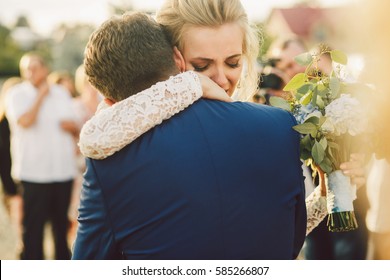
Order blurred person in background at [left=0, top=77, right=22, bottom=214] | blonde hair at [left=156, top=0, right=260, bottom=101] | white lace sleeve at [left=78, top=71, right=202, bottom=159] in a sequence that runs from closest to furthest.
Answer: white lace sleeve at [left=78, top=71, right=202, bottom=159], blonde hair at [left=156, top=0, right=260, bottom=101], blurred person in background at [left=0, top=77, right=22, bottom=214]

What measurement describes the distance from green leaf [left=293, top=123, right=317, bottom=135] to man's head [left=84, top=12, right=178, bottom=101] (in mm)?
443

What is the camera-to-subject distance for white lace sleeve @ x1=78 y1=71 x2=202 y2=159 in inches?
62.6

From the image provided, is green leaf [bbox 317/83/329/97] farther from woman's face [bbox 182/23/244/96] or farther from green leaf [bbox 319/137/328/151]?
woman's face [bbox 182/23/244/96]

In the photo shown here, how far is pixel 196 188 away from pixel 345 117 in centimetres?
67

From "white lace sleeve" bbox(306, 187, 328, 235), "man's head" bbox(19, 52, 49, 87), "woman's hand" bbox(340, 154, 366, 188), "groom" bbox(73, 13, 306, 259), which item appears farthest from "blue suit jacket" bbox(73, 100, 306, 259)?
"man's head" bbox(19, 52, 49, 87)

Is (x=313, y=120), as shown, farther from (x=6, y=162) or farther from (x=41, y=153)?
(x=6, y=162)

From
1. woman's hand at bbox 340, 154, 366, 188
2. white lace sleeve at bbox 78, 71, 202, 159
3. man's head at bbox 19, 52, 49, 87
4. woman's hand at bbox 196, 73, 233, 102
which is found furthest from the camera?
man's head at bbox 19, 52, 49, 87

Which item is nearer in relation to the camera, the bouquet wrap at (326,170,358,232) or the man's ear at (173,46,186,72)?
the bouquet wrap at (326,170,358,232)

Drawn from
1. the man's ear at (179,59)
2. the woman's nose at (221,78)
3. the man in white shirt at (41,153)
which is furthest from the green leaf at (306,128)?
the man in white shirt at (41,153)

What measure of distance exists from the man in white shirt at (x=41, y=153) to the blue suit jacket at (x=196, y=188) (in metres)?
3.69

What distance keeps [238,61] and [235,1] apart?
0.79ft
